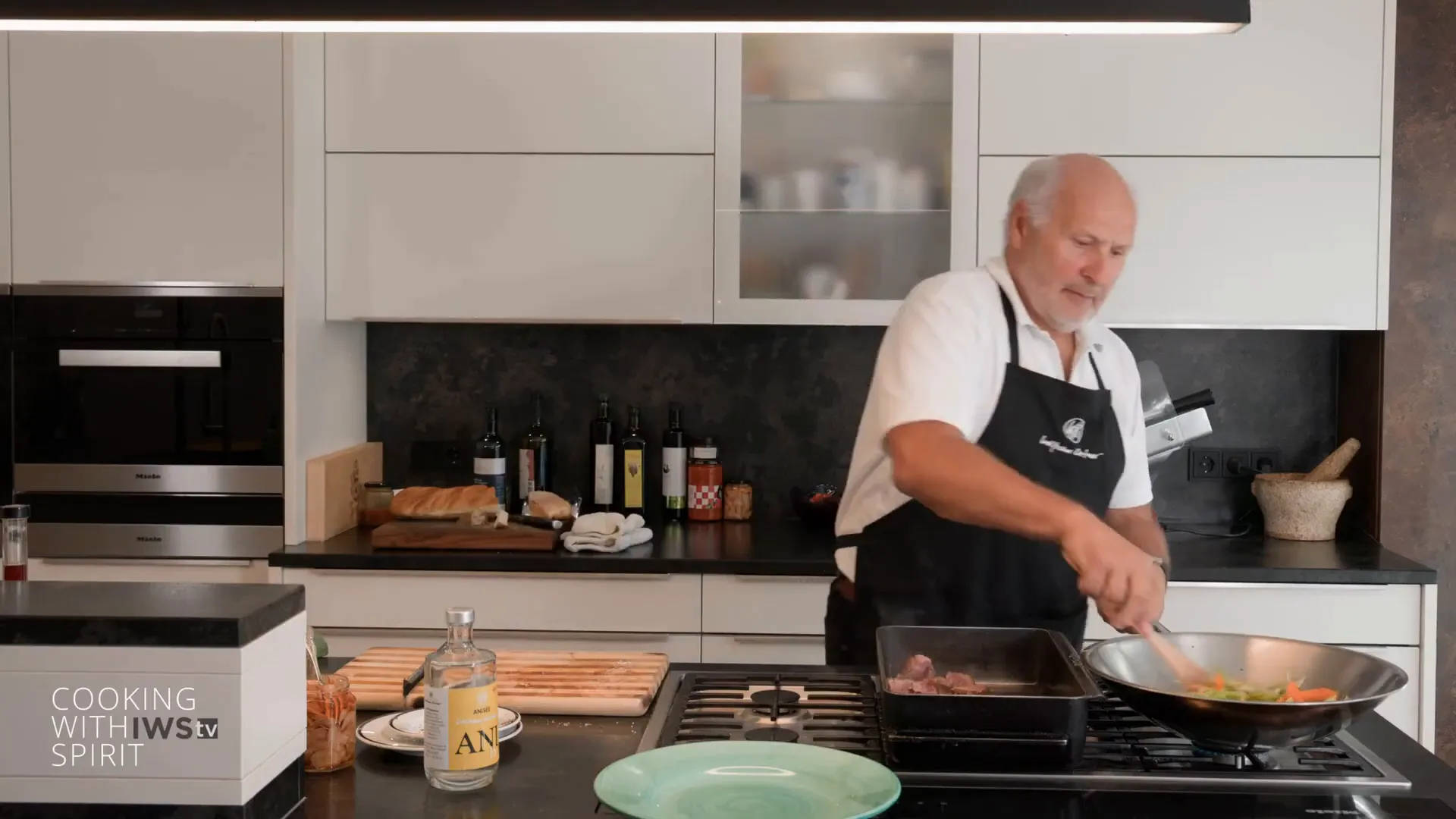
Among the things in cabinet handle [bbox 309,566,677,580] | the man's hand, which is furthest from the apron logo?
cabinet handle [bbox 309,566,677,580]

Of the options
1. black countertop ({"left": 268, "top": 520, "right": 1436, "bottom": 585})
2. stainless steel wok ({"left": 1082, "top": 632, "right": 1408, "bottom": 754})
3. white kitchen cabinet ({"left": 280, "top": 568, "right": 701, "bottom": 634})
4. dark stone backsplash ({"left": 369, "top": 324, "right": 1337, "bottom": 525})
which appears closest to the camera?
stainless steel wok ({"left": 1082, "top": 632, "right": 1408, "bottom": 754})

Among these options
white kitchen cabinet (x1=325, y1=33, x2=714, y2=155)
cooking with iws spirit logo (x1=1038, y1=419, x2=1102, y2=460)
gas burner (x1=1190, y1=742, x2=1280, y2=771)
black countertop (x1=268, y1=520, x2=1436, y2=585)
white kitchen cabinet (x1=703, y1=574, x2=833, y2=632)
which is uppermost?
white kitchen cabinet (x1=325, y1=33, x2=714, y2=155)

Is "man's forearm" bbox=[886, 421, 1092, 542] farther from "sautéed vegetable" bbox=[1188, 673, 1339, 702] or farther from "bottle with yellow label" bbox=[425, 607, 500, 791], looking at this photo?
"bottle with yellow label" bbox=[425, 607, 500, 791]

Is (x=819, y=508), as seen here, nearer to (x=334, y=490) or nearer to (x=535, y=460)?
(x=535, y=460)

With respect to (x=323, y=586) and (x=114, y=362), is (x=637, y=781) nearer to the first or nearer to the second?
(x=323, y=586)

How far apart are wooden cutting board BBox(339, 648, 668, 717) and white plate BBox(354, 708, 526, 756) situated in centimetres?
6

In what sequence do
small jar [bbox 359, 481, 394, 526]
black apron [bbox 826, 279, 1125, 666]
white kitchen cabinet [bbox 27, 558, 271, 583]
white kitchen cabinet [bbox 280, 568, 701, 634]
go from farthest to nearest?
small jar [bbox 359, 481, 394, 526]
white kitchen cabinet [bbox 27, 558, 271, 583]
white kitchen cabinet [bbox 280, 568, 701, 634]
black apron [bbox 826, 279, 1125, 666]

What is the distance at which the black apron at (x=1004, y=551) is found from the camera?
2123mm

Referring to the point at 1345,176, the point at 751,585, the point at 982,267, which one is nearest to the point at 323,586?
the point at 751,585

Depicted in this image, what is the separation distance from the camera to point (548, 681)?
1.66 metres

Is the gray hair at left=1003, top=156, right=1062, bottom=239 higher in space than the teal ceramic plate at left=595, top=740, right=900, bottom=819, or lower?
higher

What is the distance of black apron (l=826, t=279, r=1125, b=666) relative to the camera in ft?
6.97

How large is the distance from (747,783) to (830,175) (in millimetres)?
2097

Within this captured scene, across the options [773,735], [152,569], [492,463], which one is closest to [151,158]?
[152,569]
